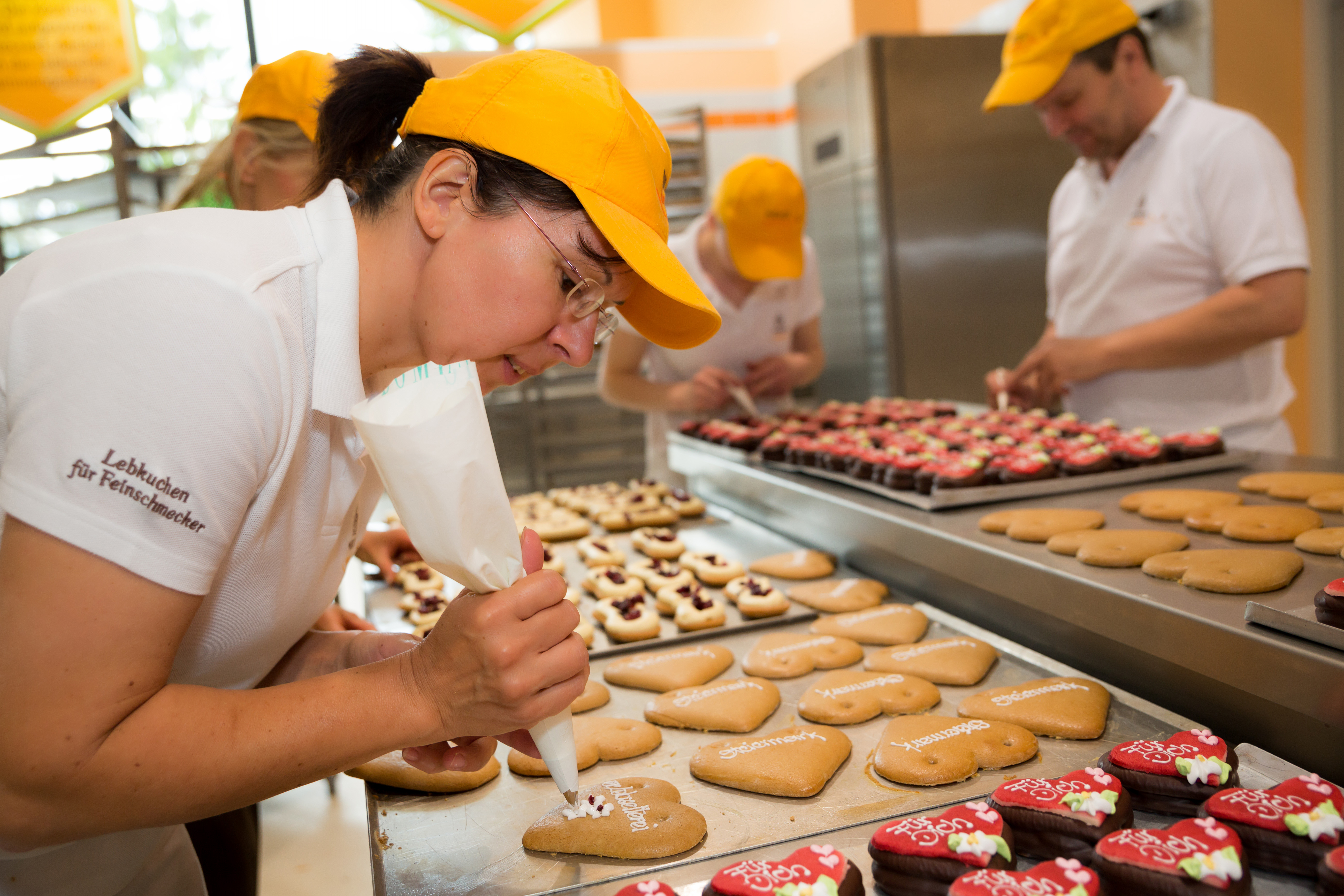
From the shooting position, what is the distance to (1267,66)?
3859 millimetres

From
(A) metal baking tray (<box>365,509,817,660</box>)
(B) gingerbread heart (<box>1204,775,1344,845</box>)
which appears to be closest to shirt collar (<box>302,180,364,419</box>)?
(A) metal baking tray (<box>365,509,817,660</box>)

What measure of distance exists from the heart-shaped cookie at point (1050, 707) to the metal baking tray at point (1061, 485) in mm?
552

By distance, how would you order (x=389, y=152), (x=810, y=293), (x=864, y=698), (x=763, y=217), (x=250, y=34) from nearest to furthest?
1. (x=389, y=152)
2. (x=864, y=698)
3. (x=763, y=217)
4. (x=810, y=293)
5. (x=250, y=34)

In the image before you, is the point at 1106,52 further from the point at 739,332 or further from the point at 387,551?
the point at 387,551

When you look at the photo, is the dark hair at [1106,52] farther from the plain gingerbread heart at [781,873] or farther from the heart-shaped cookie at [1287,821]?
the plain gingerbread heart at [781,873]

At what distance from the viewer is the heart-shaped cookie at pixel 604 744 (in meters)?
1.25

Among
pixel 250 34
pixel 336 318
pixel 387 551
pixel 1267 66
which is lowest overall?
pixel 387 551

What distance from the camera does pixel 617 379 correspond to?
3.47 metres

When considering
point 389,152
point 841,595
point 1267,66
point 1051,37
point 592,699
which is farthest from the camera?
point 1267,66

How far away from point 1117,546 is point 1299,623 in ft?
1.42

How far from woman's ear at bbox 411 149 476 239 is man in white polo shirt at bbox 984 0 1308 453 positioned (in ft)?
6.88

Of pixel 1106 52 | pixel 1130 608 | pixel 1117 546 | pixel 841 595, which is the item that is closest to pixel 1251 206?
pixel 1106 52

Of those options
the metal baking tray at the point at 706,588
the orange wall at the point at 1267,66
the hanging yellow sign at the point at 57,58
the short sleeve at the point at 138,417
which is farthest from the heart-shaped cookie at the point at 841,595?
the hanging yellow sign at the point at 57,58

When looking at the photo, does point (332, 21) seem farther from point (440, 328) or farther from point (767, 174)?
point (440, 328)
